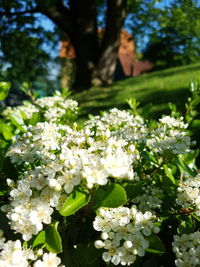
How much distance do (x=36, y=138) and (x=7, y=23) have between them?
8.55 m

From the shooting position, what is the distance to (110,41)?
9.15m

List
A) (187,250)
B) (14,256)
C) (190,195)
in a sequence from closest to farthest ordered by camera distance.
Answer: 1. (14,256)
2. (187,250)
3. (190,195)

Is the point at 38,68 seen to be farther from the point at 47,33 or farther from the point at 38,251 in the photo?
the point at 38,251

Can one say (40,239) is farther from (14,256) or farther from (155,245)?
(155,245)

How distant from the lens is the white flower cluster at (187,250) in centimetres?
101

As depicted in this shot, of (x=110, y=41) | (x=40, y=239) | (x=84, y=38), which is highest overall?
(x=84, y=38)

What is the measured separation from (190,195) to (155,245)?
0.31m

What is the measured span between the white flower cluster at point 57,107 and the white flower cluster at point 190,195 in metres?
0.99

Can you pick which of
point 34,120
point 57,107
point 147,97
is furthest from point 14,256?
point 147,97

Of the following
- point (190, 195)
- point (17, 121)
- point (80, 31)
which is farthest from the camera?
point (80, 31)

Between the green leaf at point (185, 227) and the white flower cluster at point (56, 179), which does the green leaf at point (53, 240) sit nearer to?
the white flower cluster at point (56, 179)

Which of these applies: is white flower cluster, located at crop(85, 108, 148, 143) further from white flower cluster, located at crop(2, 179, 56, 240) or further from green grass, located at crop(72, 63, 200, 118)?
green grass, located at crop(72, 63, 200, 118)

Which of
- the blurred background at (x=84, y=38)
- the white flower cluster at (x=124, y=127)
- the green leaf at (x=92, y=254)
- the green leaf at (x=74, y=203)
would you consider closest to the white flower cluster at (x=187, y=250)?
the green leaf at (x=92, y=254)

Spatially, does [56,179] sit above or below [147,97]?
above
